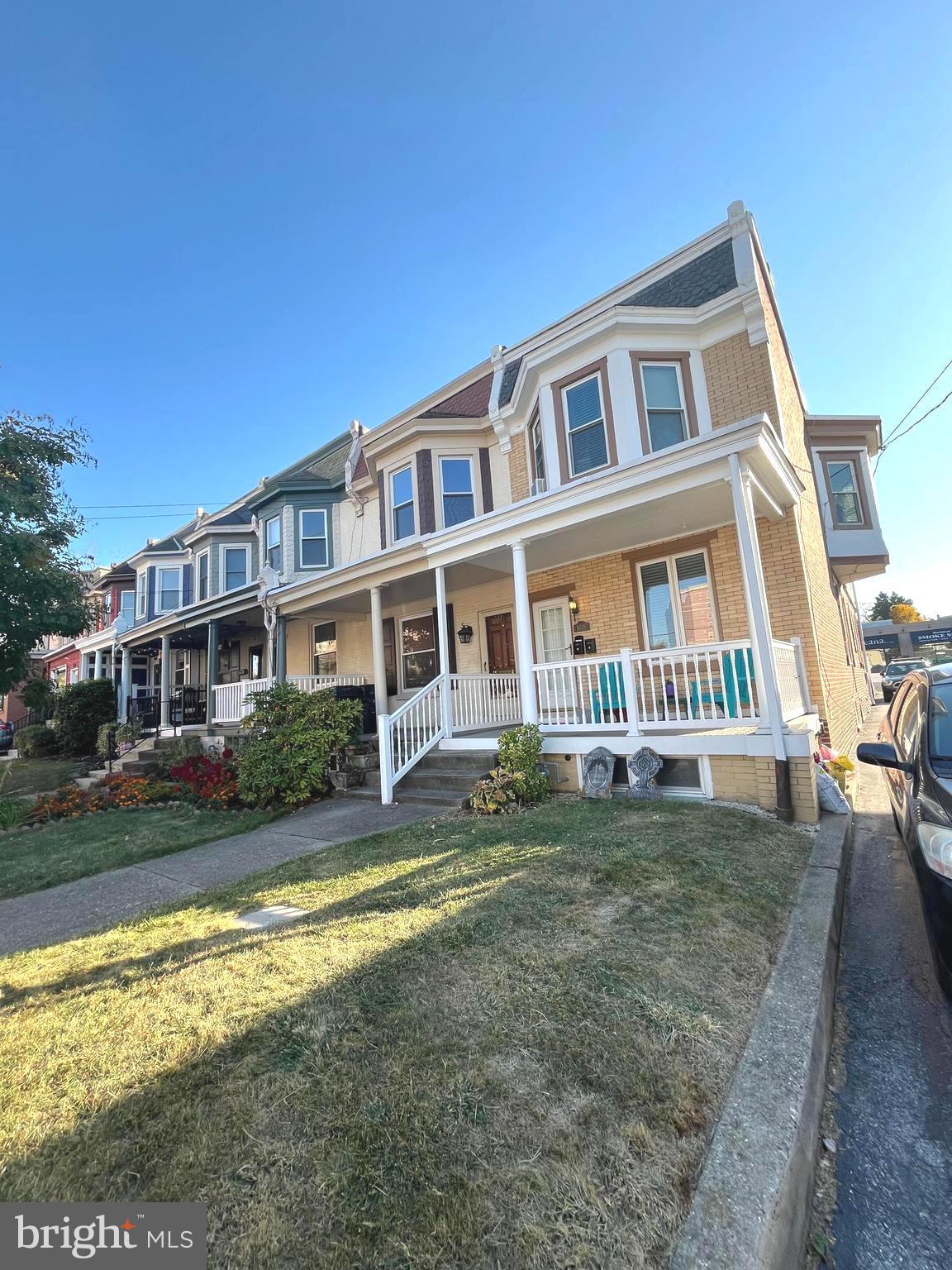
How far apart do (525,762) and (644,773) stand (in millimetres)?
1435

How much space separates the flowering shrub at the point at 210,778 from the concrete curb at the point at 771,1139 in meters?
8.05

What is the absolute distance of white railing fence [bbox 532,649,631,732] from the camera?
7129mm

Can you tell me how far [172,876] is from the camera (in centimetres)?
523

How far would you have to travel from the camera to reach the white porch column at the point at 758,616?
5.62m

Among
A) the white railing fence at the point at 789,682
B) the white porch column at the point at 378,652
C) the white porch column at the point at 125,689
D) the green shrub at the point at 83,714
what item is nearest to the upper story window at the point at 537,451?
the white porch column at the point at 378,652

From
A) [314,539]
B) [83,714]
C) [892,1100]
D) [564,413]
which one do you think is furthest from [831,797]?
[83,714]

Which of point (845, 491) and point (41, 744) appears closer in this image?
point (845, 491)

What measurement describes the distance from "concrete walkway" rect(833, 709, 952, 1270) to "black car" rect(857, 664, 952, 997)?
1.09 ft

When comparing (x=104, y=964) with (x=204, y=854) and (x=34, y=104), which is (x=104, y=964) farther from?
(x=34, y=104)

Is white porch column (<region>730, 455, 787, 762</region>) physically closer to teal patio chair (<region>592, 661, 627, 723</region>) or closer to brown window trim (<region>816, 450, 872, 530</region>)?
teal patio chair (<region>592, 661, 627, 723</region>)

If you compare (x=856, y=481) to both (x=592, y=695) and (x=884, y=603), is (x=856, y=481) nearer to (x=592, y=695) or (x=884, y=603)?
(x=592, y=695)

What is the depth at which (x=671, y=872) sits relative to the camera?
13.0 feet

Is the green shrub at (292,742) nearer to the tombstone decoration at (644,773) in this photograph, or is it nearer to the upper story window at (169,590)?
the tombstone decoration at (644,773)

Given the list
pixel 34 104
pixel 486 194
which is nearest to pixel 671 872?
pixel 486 194
